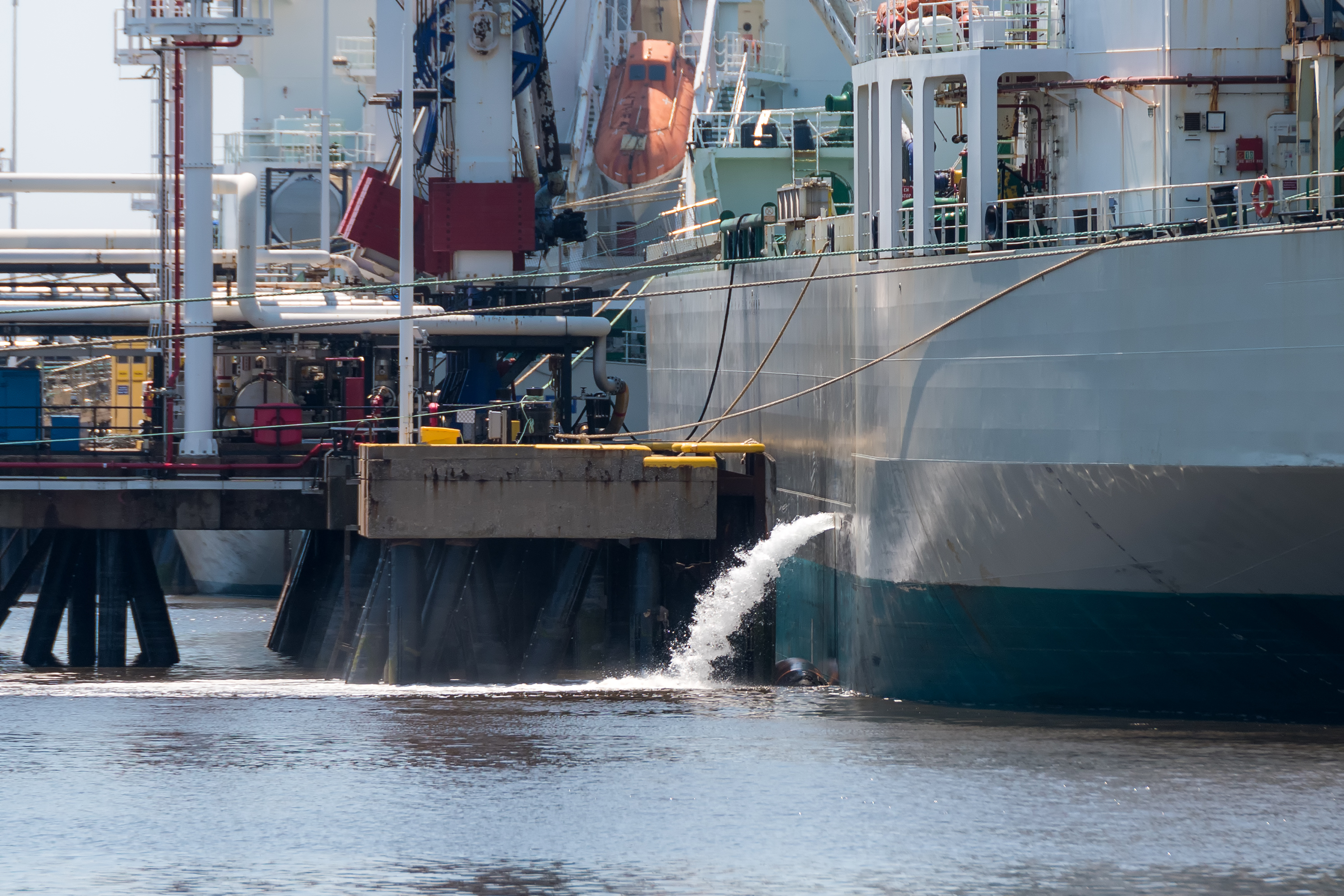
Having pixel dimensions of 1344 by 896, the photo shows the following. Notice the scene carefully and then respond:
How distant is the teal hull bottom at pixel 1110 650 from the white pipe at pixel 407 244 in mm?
7746

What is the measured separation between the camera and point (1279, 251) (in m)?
18.6

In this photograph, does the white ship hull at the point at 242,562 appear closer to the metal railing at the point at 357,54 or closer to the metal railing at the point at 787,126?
the metal railing at the point at 787,126

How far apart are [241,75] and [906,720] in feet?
164

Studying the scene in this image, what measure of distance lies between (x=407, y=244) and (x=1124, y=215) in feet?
35.7

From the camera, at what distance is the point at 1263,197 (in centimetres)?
2006

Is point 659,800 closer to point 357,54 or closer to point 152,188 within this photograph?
point 152,188

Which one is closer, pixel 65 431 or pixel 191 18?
pixel 191 18

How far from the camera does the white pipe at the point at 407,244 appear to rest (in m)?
26.5

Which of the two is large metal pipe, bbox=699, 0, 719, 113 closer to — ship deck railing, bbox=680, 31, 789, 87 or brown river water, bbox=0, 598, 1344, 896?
ship deck railing, bbox=680, 31, 789, 87

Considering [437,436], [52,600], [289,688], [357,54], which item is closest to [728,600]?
[437,436]

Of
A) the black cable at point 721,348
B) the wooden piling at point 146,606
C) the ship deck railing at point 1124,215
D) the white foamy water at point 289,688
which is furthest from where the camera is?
the black cable at point 721,348

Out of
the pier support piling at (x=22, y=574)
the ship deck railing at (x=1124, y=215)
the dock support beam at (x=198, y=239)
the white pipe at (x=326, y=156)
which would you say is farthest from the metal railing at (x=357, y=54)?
the ship deck railing at (x=1124, y=215)

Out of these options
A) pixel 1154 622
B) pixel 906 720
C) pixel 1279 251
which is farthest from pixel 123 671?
pixel 1279 251

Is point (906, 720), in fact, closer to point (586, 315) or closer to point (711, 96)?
point (586, 315)
